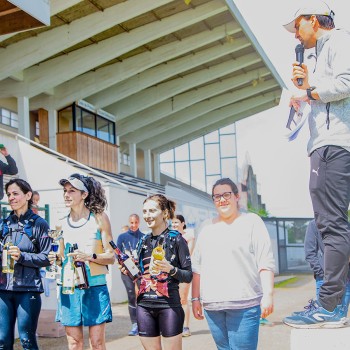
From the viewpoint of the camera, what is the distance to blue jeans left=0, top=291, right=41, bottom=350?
4.72 meters

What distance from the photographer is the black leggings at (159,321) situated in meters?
4.51

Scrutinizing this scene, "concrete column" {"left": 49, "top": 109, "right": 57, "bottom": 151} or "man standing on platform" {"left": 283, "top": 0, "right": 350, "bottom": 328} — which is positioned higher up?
"concrete column" {"left": 49, "top": 109, "right": 57, "bottom": 151}

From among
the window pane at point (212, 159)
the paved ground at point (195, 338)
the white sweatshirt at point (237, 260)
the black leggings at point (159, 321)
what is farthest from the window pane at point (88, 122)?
the white sweatshirt at point (237, 260)

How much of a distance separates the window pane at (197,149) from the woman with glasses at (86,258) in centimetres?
4030

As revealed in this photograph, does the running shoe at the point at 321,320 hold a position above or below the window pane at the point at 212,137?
below

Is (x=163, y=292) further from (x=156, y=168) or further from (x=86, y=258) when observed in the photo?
(x=156, y=168)

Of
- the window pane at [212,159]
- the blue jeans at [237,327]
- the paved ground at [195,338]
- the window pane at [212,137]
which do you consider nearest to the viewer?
the blue jeans at [237,327]

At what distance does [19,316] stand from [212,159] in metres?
40.9

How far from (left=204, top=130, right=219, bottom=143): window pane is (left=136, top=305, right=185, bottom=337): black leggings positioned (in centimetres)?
4000

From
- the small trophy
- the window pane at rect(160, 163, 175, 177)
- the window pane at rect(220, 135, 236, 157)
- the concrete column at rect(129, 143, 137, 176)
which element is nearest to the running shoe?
the small trophy

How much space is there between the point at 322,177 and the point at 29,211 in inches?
104

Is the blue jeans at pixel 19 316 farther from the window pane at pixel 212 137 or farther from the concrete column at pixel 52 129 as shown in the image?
the window pane at pixel 212 137

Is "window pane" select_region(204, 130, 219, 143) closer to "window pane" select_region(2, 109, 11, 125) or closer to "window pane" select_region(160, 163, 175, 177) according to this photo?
"window pane" select_region(160, 163, 175, 177)

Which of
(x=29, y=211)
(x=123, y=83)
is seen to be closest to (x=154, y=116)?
(x=123, y=83)
